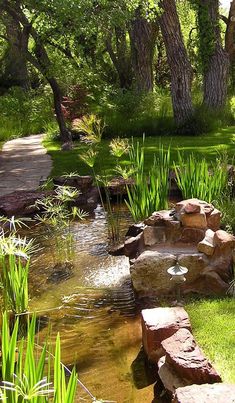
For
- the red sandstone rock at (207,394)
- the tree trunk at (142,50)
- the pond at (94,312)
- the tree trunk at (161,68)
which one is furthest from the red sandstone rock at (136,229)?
the tree trunk at (161,68)

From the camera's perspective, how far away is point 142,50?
1504 centimetres

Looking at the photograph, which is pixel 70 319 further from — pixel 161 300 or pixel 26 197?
pixel 26 197

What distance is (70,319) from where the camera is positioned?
401 centimetres

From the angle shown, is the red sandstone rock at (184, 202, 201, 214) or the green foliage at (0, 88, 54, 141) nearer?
the red sandstone rock at (184, 202, 201, 214)

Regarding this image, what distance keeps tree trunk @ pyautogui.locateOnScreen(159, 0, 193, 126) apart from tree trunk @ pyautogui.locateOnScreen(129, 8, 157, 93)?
2.29m

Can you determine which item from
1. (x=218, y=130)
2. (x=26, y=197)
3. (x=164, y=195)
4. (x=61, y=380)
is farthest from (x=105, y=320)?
(x=218, y=130)

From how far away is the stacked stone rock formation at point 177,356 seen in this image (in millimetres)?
2467

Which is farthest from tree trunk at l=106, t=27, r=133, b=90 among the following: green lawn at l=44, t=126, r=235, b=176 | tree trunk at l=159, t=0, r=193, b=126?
green lawn at l=44, t=126, r=235, b=176

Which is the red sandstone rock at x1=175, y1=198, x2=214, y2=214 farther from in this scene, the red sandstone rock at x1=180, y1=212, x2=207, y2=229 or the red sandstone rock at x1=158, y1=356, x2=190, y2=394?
the red sandstone rock at x1=158, y1=356, x2=190, y2=394

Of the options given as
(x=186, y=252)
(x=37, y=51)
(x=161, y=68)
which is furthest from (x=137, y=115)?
(x=161, y=68)

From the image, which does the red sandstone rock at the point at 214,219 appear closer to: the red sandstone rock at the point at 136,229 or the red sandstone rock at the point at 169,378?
the red sandstone rock at the point at 136,229

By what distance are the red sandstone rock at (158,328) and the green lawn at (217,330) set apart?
0.20 m

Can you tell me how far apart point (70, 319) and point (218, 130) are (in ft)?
30.7

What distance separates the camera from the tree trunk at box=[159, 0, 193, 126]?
39.7ft
